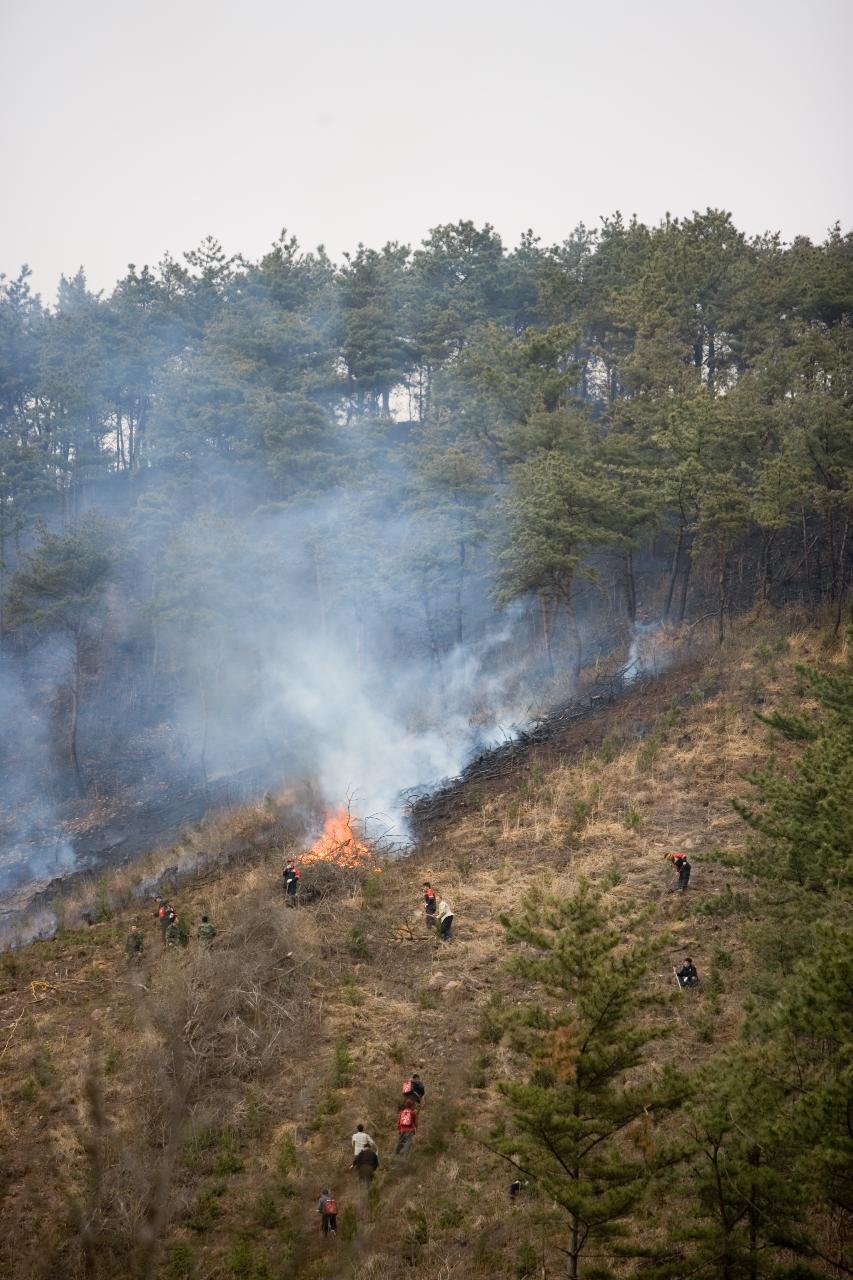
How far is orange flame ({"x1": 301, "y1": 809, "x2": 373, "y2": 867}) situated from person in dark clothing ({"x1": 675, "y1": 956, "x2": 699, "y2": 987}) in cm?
909

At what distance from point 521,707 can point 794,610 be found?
1035 centimetres

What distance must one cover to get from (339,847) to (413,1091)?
9694 mm

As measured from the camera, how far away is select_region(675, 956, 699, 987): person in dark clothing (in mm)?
15039

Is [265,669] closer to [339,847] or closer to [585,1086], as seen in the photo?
[339,847]

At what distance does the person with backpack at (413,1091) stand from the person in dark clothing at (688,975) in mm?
4872

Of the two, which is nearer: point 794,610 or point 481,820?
point 481,820

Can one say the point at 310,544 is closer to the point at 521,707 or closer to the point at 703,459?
the point at 521,707

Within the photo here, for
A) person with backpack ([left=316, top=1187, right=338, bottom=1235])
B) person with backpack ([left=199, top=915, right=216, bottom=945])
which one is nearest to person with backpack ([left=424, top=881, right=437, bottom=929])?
person with backpack ([left=199, top=915, right=216, bottom=945])

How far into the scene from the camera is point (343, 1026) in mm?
15883

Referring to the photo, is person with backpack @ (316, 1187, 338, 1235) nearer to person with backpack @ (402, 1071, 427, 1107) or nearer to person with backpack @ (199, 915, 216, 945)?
person with backpack @ (402, 1071, 427, 1107)

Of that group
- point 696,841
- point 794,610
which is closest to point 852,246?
point 794,610

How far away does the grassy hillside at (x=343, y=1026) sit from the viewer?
443 inches

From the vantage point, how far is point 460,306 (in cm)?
4697

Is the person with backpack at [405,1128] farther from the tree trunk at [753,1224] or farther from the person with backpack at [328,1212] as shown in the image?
the tree trunk at [753,1224]
